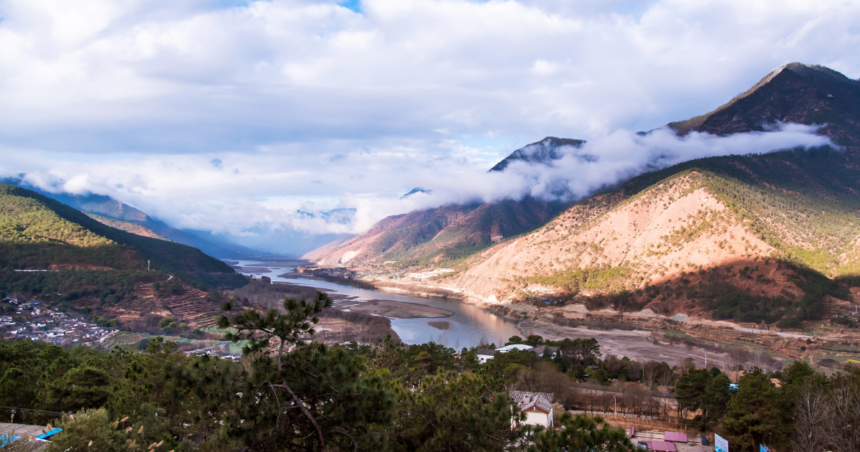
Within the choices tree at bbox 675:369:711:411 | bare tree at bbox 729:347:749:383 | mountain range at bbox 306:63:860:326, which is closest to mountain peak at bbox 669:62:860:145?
mountain range at bbox 306:63:860:326

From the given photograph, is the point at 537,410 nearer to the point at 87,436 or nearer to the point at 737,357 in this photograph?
the point at 87,436

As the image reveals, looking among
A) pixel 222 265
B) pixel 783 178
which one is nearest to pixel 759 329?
pixel 783 178

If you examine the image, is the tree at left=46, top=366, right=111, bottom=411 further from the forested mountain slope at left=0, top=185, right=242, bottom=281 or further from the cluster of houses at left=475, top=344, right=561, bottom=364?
the forested mountain slope at left=0, top=185, right=242, bottom=281

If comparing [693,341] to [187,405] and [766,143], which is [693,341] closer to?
[187,405]

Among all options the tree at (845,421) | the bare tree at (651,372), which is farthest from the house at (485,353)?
the tree at (845,421)

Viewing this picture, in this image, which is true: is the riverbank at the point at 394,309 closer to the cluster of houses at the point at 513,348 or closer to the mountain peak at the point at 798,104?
the cluster of houses at the point at 513,348

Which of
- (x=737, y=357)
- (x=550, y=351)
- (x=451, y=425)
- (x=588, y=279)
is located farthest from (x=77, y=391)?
(x=588, y=279)
